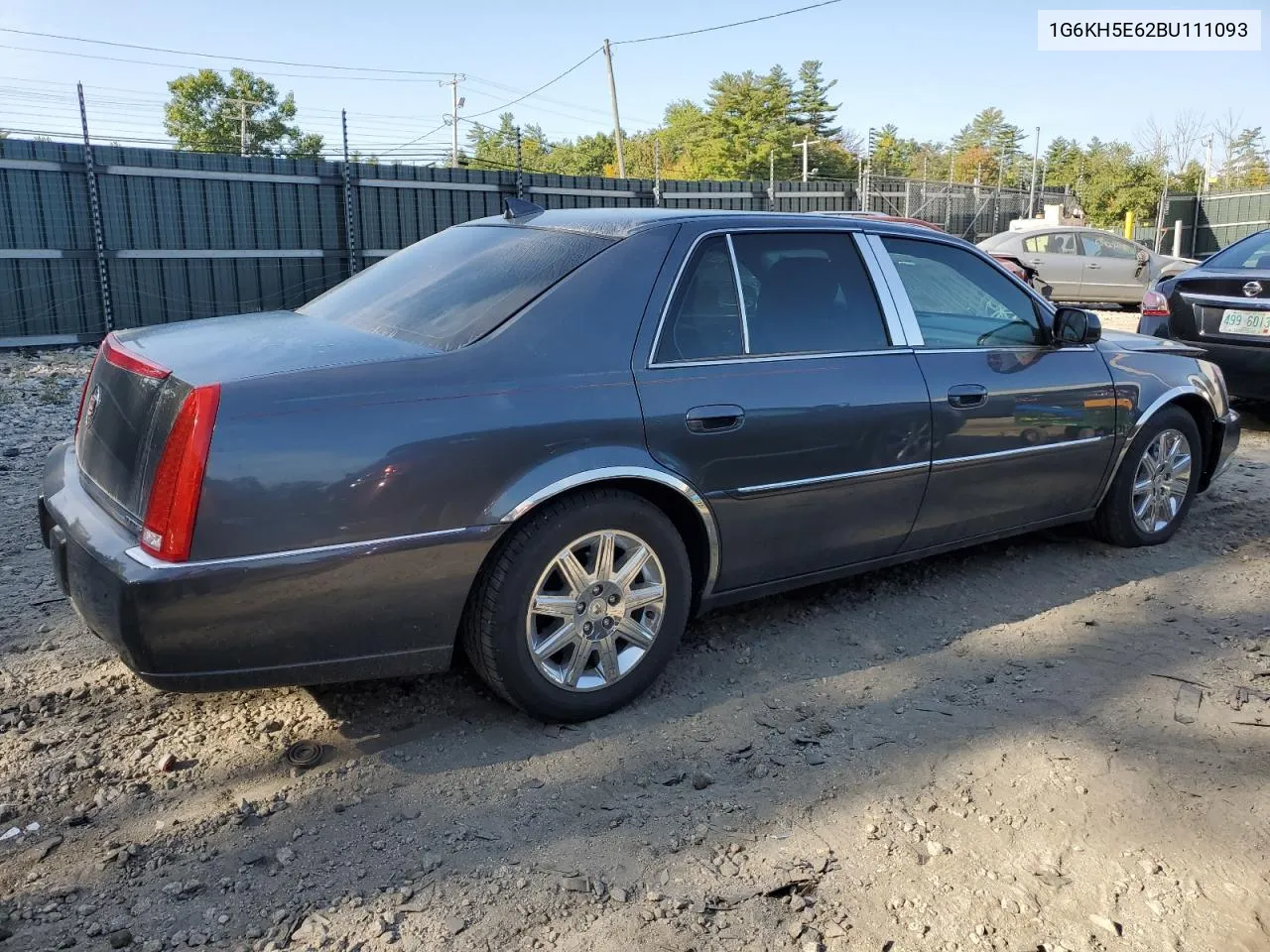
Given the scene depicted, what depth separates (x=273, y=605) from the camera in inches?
105

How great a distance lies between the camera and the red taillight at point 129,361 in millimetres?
2863

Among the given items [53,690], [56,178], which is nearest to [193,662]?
[53,690]

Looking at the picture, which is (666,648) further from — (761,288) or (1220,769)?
(1220,769)

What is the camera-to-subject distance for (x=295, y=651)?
277 centimetres

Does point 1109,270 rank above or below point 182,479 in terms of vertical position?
above

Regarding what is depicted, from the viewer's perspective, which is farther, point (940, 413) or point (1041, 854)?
point (940, 413)

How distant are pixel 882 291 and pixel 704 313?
87cm

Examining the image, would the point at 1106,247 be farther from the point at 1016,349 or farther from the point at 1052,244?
the point at 1016,349

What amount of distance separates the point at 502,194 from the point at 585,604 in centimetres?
1336

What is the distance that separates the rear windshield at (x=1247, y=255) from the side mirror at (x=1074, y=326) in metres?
3.68

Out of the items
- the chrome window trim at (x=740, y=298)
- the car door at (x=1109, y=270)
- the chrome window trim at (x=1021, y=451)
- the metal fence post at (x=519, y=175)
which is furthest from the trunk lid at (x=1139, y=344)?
the car door at (x=1109, y=270)

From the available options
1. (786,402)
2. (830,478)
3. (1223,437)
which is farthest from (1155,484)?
(786,402)

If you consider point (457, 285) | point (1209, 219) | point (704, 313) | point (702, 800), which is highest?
point (1209, 219)

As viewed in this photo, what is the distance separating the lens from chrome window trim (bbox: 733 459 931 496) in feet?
11.3
